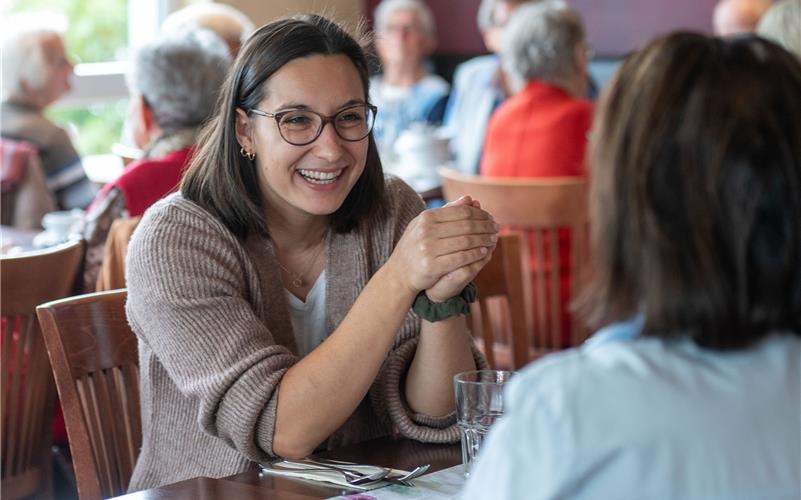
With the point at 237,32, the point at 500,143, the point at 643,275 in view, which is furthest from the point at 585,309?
the point at 237,32

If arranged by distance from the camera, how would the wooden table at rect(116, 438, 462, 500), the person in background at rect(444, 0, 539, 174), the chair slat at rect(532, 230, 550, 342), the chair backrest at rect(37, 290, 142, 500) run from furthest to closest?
1. the person in background at rect(444, 0, 539, 174)
2. the chair slat at rect(532, 230, 550, 342)
3. the chair backrest at rect(37, 290, 142, 500)
4. the wooden table at rect(116, 438, 462, 500)

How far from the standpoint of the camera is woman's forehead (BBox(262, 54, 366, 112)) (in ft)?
5.64

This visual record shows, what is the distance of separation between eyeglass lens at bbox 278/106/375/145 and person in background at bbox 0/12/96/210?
7.30 feet

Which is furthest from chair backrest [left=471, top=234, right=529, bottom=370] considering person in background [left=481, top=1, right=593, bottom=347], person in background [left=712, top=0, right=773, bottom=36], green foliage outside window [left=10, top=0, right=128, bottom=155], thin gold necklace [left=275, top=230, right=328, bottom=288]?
green foliage outside window [left=10, top=0, right=128, bottom=155]

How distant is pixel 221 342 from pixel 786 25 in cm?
196

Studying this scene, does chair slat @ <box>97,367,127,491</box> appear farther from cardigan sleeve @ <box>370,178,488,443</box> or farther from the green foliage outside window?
the green foliage outside window

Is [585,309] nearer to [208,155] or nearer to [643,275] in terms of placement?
[643,275]

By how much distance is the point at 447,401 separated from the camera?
1691 mm

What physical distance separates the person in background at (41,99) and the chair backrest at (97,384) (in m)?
2.05

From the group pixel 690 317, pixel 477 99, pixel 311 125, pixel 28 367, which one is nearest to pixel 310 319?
pixel 311 125

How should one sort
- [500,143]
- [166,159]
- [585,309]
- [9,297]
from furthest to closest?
1. [500,143]
2. [166,159]
3. [9,297]
4. [585,309]

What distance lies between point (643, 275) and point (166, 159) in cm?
210

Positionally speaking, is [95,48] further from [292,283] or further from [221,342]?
[221,342]

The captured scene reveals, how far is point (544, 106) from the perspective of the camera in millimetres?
3660
